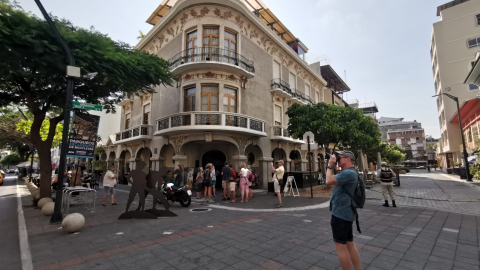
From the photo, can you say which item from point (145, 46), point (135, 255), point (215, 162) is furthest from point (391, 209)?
point (145, 46)

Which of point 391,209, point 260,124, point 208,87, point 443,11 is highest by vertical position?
point 443,11

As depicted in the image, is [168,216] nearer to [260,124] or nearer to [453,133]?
[260,124]

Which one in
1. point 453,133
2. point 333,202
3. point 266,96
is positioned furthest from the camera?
point 453,133

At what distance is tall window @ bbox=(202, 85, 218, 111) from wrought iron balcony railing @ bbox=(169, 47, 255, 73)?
1.87 meters

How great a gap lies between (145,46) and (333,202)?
22.9 m

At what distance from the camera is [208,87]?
15.7 meters

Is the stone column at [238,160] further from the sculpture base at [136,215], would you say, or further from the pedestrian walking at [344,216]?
the pedestrian walking at [344,216]

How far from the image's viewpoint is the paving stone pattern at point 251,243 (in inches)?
144

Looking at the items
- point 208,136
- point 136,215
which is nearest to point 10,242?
point 136,215

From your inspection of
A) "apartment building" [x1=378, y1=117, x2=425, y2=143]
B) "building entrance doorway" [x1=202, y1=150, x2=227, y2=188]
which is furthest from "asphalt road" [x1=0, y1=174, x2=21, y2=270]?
"apartment building" [x1=378, y1=117, x2=425, y2=143]

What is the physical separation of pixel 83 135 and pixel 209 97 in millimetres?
8047

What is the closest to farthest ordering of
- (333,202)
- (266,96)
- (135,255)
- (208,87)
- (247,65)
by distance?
(333,202)
(135,255)
(208,87)
(247,65)
(266,96)

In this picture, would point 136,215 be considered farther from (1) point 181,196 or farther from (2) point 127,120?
(2) point 127,120

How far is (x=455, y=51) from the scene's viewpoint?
3112 centimetres
